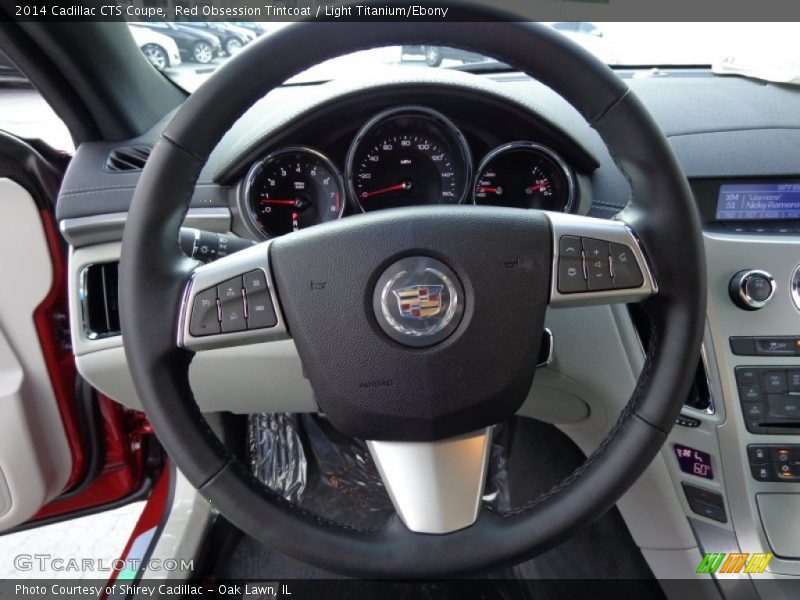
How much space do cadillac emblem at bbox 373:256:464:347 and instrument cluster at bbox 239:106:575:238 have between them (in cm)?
48

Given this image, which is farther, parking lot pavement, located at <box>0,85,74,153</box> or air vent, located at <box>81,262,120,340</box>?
parking lot pavement, located at <box>0,85,74,153</box>

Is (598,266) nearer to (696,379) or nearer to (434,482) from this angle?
(434,482)

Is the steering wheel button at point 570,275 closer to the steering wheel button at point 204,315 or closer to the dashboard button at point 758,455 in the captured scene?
the steering wheel button at point 204,315

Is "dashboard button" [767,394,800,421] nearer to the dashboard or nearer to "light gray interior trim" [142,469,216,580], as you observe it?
the dashboard

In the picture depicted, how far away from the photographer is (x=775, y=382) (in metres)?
1.21

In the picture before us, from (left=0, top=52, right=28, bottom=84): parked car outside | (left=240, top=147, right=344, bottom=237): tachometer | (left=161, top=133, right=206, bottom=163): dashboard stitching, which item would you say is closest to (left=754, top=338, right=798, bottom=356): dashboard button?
(left=240, top=147, right=344, bottom=237): tachometer

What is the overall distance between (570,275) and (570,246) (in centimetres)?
4

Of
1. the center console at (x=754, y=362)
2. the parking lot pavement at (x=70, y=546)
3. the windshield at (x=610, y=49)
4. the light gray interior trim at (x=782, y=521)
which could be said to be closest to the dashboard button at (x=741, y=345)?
the center console at (x=754, y=362)

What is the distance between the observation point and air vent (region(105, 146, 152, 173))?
1.21 meters

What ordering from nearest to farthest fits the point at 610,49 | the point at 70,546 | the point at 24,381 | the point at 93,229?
1. the point at 93,229
2. the point at 24,381
3. the point at 610,49
4. the point at 70,546

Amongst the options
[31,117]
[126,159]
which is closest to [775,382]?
[126,159]

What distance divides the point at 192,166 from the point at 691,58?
1424mm

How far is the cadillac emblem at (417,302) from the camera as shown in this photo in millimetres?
754

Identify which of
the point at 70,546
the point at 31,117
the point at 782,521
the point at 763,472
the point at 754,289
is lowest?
the point at 70,546
